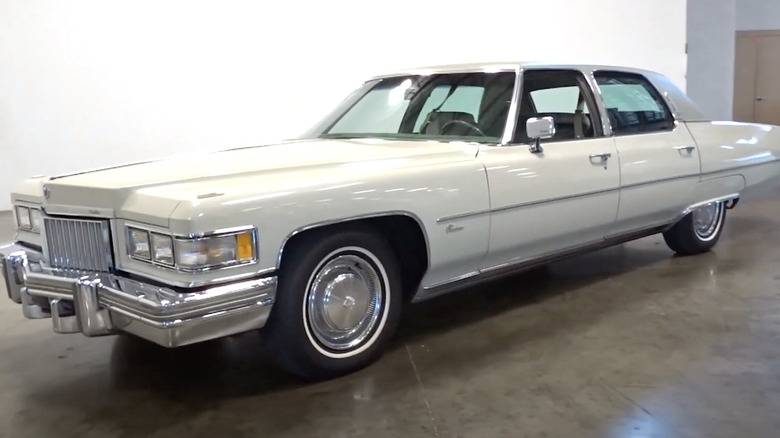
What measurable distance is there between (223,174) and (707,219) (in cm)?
388

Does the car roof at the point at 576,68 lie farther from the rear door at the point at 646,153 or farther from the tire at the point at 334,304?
the tire at the point at 334,304

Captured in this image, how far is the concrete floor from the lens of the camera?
2.61 m

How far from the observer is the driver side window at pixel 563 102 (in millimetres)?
3930

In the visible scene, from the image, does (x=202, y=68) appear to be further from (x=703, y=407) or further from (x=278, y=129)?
(x=703, y=407)

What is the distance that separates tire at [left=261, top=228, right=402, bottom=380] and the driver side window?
128 centimetres

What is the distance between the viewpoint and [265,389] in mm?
2943

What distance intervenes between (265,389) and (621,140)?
2.63 metres

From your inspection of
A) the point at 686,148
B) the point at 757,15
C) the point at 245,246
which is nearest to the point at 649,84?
the point at 686,148

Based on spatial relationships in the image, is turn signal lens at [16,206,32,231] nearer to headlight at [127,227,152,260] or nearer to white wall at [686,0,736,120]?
headlight at [127,227,152,260]

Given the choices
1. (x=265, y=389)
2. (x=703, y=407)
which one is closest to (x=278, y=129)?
(x=265, y=389)

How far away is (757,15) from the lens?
1384 centimetres

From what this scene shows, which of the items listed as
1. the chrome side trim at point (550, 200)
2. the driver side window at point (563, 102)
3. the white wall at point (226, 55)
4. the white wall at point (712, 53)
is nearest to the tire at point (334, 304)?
the chrome side trim at point (550, 200)

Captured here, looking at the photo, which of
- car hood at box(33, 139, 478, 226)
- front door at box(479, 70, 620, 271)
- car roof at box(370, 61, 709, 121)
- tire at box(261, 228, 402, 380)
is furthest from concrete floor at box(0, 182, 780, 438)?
car roof at box(370, 61, 709, 121)

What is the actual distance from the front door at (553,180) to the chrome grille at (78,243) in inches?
70.1
